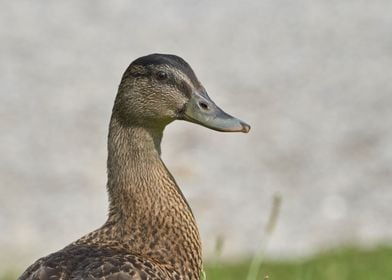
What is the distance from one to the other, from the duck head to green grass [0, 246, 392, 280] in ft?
10.6

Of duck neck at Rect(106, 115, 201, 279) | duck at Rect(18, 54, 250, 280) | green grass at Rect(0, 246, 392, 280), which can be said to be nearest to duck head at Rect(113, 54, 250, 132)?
duck at Rect(18, 54, 250, 280)

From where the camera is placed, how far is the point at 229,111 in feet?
58.2

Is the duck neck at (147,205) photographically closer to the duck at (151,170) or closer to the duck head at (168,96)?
the duck at (151,170)

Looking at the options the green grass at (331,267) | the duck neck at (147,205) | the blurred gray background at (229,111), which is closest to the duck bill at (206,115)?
the duck neck at (147,205)

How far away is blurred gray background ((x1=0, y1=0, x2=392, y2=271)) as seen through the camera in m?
15.1

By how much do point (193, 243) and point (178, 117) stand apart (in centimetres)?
57

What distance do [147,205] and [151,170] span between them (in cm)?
18

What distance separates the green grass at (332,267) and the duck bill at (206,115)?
131 inches

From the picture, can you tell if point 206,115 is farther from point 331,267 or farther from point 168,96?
point 331,267

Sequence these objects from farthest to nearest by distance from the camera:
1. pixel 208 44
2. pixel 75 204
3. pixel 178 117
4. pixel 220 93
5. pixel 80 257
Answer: pixel 208 44, pixel 220 93, pixel 75 204, pixel 178 117, pixel 80 257

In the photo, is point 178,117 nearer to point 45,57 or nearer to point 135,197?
point 135,197

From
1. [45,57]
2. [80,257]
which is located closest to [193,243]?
[80,257]

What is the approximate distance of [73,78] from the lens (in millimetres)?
18891

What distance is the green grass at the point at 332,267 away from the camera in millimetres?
9516
